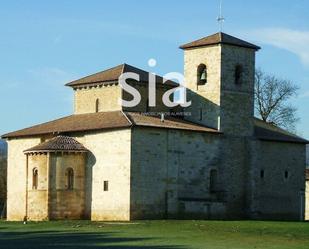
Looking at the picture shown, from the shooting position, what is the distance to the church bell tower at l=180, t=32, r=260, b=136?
56.0m

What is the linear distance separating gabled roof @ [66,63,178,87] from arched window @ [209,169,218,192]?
7106 millimetres

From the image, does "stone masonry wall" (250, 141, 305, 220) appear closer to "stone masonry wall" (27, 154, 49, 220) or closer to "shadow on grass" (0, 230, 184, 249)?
"stone masonry wall" (27, 154, 49, 220)

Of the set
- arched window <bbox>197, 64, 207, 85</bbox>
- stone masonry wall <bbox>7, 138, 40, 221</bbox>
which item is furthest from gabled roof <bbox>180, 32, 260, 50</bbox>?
stone masonry wall <bbox>7, 138, 40, 221</bbox>

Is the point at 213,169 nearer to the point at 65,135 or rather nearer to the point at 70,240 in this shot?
the point at 65,135

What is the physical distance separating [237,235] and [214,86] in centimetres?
1880

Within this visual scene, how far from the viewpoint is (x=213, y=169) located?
5481 cm

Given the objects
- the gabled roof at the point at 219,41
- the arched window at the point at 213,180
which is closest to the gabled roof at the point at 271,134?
the arched window at the point at 213,180

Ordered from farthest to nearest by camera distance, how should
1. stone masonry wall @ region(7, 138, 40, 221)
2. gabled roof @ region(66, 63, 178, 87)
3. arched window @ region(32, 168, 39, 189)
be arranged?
stone masonry wall @ region(7, 138, 40, 221)
gabled roof @ region(66, 63, 178, 87)
arched window @ region(32, 168, 39, 189)

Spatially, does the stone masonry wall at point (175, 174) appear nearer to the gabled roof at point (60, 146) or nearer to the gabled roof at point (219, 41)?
the gabled roof at point (60, 146)

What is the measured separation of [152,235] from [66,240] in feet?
14.5

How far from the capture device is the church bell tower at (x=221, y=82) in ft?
184

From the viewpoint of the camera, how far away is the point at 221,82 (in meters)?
56.1

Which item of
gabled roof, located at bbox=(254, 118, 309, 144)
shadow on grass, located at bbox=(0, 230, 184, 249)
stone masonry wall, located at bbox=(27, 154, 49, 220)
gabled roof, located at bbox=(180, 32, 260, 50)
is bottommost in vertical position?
shadow on grass, located at bbox=(0, 230, 184, 249)

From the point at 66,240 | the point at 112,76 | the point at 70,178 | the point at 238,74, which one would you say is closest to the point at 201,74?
the point at 238,74
